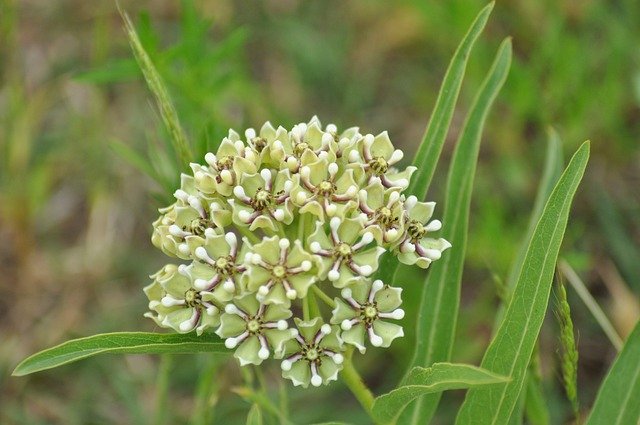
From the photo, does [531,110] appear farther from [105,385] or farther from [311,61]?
[105,385]

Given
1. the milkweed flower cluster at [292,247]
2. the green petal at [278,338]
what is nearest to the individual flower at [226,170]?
the milkweed flower cluster at [292,247]

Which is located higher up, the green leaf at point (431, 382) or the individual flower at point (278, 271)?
the individual flower at point (278, 271)

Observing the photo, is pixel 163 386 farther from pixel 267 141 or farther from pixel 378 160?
pixel 378 160

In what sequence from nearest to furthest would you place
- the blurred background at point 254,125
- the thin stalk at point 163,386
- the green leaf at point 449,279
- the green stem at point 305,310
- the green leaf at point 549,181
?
the green stem at point 305,310
the green leaf at point 449,279
the green leaf at point 549,181
the thin stalk at point 163,386
the blurred background at point 254,125

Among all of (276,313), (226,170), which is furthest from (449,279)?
(226,170)

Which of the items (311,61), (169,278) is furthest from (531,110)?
(169,278)

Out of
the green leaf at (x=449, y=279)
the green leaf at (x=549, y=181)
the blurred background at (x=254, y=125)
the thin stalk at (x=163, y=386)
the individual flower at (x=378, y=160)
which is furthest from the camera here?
the blurred background at (x=254, y=125)

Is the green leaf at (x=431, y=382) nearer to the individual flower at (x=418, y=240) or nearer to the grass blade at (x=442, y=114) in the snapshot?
the individual flower at (x=418, y=240)
